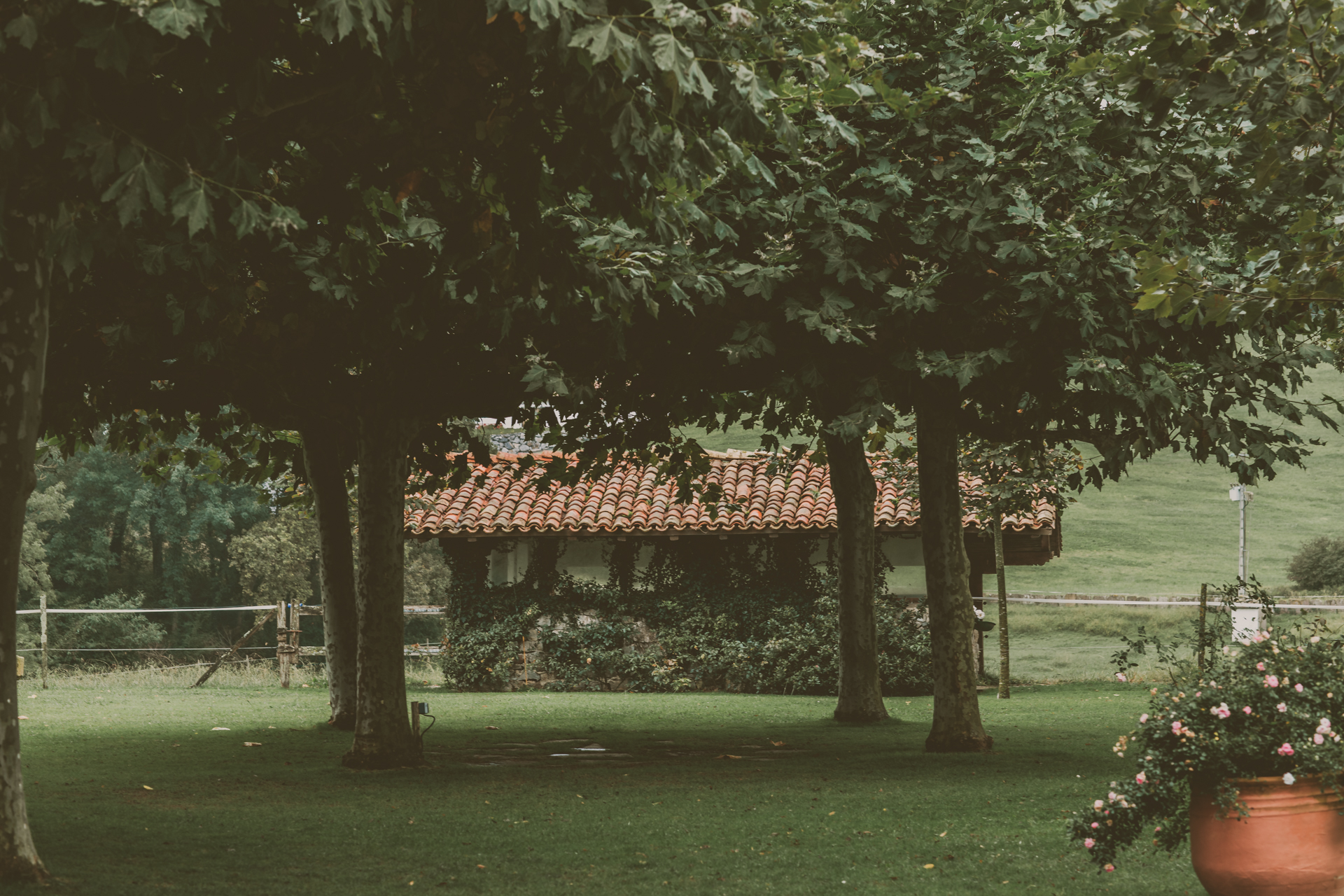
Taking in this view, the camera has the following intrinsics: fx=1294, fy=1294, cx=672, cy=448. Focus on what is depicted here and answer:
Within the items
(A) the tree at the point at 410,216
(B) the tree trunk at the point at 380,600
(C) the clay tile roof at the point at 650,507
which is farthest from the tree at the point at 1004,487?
(B) the tree trunk at the point at 380,600

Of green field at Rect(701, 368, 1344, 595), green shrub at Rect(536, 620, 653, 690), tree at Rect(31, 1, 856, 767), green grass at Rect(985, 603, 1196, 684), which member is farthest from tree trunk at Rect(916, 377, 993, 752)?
green field at Rect(701, 368, 1344, 595)

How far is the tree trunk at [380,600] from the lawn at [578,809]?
1.31ft

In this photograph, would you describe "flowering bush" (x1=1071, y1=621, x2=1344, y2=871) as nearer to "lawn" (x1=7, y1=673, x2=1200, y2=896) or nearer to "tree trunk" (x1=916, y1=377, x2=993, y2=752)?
"lawn" (x1=7, y1=673, x2=1200, y2=896)

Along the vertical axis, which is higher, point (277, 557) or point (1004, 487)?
point (1004, 487)

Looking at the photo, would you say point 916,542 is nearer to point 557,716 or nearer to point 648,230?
point 557,716

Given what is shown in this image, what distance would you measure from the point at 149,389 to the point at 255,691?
13770mm

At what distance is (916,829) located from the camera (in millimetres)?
8547

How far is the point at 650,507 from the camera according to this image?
2538 centimetres

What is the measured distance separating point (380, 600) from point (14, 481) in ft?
18.3

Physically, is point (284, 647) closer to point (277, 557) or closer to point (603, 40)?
point (603, 40)

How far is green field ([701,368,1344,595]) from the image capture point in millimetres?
72062

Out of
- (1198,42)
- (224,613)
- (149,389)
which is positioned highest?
(1198,42)

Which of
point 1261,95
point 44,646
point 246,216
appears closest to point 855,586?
point 1261,95

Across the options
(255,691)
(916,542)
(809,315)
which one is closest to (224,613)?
(255,691)
